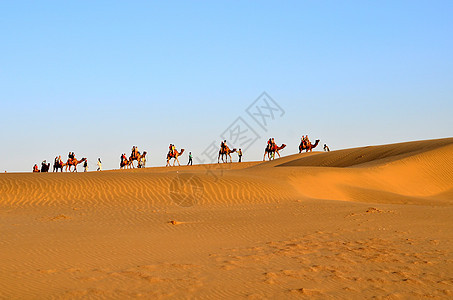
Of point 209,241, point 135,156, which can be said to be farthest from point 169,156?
point 209,241

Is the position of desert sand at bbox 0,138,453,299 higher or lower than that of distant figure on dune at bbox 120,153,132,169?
lower

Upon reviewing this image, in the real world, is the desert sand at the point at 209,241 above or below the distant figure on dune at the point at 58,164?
below

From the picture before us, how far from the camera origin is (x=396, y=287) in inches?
213

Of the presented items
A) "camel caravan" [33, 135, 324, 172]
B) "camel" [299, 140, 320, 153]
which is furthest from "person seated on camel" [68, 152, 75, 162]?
"camel" [299, 140, 320, 153]

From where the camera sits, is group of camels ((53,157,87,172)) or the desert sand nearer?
the desert sand

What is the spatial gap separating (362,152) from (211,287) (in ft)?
102

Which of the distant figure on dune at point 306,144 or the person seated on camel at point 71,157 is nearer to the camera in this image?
the person seated on camel at point 71,157

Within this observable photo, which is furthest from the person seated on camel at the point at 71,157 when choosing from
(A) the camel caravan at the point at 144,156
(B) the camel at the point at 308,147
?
(B) the camel at the point at 308,147

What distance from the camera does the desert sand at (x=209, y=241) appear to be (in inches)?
214

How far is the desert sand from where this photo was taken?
5.43 metres

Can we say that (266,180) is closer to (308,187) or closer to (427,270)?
(308,187)

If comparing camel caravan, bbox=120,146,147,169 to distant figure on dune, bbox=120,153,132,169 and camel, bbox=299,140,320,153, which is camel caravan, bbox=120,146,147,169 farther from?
camel, bbox=299,140,320,153

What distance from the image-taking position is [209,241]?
861cm

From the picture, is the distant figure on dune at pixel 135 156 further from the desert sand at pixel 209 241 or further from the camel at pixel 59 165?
the desert sand at pixel 209 241
